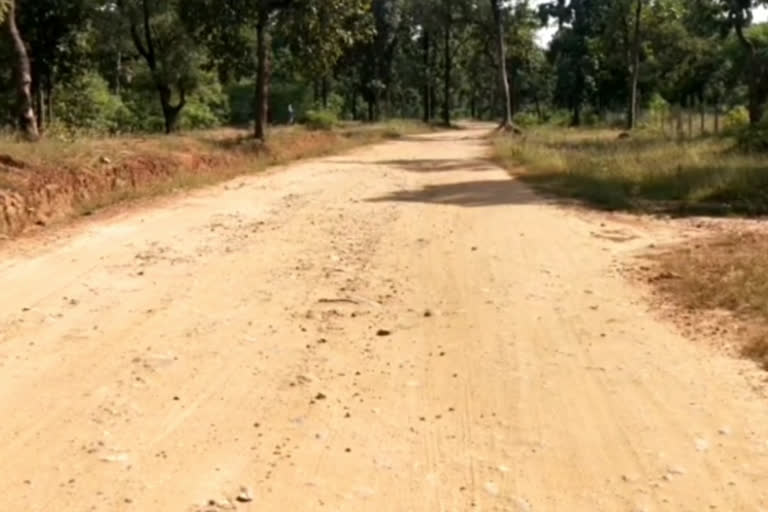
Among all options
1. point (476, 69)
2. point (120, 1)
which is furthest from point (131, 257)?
point (476, 69)

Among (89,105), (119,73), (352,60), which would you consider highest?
(352,60)

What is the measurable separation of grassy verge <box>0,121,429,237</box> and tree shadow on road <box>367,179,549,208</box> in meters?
4.09

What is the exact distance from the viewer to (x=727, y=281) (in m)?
7.48

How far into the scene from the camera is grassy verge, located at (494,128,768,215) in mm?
13234

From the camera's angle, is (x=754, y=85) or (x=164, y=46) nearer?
(x=754, y=85)

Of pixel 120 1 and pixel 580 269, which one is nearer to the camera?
pixel 580 269

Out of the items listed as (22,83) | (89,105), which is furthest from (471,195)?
(89,105)

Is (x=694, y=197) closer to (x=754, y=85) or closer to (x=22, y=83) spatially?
(x=22, y=83)

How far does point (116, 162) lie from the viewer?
49.9 ft

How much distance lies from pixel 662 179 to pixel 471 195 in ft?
10.9

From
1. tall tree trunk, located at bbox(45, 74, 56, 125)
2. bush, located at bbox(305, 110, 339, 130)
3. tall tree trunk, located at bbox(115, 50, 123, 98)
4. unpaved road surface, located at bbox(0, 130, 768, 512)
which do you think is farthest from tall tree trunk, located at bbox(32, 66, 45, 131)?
unpaved road surface, located at bbox(0, 130, 768, 512)

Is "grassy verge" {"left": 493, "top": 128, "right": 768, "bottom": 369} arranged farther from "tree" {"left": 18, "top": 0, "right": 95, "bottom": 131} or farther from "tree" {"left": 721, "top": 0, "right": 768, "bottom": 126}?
"tree" {"left": 18, "top": 0, "right": 95, "bottom": 131}

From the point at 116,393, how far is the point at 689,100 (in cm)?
5096

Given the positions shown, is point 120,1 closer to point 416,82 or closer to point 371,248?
point 371,248
